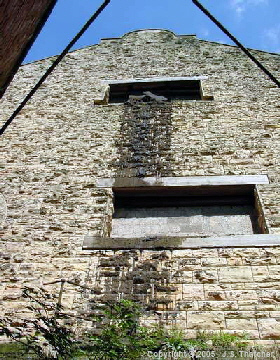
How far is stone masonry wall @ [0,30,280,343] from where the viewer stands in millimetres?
4648

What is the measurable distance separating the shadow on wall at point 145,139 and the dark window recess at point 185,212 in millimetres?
393

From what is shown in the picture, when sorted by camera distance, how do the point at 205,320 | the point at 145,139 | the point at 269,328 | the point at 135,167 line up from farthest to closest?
the point at 145,139
the point at 135,167
the point at 205,320
the point at 269,328

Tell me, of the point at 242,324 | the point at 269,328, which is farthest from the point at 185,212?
the point at 269,328

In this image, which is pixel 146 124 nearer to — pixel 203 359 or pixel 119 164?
pixel 119 164

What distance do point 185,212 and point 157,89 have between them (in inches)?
156

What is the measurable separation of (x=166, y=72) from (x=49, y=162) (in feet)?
12.9

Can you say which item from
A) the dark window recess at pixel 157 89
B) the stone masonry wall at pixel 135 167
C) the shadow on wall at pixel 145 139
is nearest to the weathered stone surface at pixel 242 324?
the stone masonry wall at pixel 135 167

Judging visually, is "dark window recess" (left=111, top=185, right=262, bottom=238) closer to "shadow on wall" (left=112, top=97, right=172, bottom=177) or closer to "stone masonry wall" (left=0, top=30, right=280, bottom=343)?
"stone masonry wall" (left=0, top=30, right=280, bottom=343)

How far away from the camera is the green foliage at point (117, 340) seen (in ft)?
11.7

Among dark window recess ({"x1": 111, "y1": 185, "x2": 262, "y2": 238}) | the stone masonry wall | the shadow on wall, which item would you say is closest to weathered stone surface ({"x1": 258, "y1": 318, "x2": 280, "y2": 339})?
the stone masonry wall

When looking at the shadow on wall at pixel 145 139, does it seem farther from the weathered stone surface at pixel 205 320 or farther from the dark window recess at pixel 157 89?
the weathered stone surface at pixel 205 320

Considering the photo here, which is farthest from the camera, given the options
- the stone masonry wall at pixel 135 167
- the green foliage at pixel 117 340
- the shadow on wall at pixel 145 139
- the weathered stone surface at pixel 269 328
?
the shadow on wall at pixel 145 139

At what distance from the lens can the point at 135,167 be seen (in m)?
6.52

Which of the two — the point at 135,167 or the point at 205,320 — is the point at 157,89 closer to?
the point at 135,167
